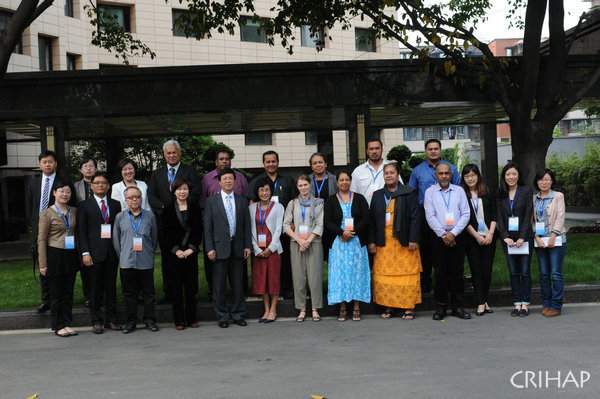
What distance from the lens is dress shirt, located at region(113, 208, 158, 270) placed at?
7195 millimetres

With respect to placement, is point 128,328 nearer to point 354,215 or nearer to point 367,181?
point 354,215

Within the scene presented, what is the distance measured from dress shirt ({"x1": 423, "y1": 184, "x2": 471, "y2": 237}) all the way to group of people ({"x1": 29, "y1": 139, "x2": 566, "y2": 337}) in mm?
13

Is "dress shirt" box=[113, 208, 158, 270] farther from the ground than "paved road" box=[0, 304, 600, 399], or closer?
farther from the ground

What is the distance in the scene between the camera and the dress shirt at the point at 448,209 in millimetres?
7453

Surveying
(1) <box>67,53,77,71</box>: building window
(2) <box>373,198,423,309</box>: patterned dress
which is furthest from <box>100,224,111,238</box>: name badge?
(1) <box>67,53,77,71</box>: building window

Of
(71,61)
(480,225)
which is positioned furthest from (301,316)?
(71,61)

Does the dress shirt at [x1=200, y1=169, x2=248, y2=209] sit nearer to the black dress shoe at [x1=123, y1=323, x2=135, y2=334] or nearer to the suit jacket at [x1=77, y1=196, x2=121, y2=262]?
the suit jacket at [x1=77, y1=196, x2=121, y2=262]

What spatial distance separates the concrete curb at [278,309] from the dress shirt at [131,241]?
902mm

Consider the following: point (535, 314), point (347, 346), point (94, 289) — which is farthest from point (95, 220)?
point (535, 314)

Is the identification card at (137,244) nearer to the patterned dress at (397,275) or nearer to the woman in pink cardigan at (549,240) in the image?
the patterned dress at (397,275)

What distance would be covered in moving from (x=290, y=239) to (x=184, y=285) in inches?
61.2

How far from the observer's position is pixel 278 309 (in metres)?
7.95

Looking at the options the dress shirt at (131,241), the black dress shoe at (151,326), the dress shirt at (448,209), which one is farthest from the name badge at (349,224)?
the black dress shoe at (151,326)

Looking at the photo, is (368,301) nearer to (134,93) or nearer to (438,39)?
(438,39)
